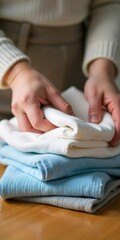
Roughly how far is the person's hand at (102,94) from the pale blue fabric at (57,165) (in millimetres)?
50

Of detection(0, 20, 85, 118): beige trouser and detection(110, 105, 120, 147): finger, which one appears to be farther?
detection(0, 20, 85, 118): beige trouser

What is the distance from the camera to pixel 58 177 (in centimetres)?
66

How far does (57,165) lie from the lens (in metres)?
0.65

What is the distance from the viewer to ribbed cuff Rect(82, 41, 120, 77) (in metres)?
0.94

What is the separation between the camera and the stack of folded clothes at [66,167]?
643 mm

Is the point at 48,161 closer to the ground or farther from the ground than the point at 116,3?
closer to the ground

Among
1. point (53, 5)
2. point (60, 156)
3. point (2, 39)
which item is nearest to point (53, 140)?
point (60, 156)

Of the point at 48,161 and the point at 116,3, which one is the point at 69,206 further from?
the point at 116,3

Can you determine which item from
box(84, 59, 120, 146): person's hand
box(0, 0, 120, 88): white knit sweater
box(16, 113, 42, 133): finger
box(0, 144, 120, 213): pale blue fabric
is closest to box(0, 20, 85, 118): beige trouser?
box(0, 0, 120, 88): white knit sweater

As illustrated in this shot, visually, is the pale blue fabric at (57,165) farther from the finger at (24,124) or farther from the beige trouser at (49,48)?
the beige trouser at (49,48)

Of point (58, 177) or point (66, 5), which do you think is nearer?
point (58, 177)

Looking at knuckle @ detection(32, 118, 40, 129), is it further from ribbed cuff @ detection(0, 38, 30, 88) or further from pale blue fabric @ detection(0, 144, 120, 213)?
ribbed cuff @ detection(0, 38, 30, 88)

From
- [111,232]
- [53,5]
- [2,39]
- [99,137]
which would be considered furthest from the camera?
[53,5]

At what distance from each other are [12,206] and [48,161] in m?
0.09
